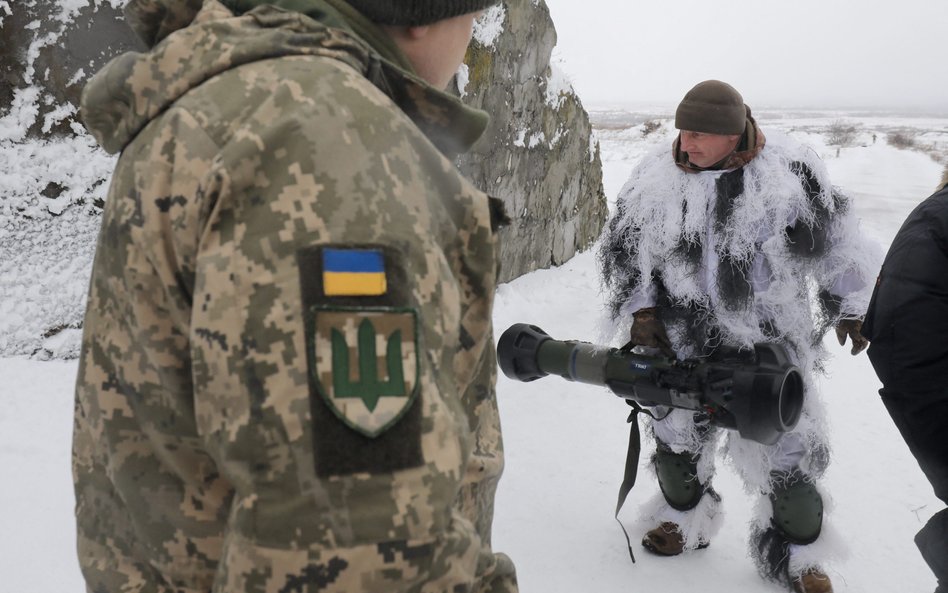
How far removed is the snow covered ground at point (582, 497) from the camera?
2637 millimetres

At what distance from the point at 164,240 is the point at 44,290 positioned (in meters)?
3.76

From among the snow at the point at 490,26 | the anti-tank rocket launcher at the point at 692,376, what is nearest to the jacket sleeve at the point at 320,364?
the anti-tank rocket launcher at the point at 692,376

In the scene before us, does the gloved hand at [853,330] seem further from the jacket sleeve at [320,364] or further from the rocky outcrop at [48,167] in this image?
the rocky outcrop at [48,167]

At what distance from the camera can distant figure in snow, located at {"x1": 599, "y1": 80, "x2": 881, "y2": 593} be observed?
2.36 metres

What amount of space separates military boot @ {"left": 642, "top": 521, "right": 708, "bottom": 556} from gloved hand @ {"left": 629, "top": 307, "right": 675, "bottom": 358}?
2.54ft

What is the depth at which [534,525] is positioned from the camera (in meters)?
3.05

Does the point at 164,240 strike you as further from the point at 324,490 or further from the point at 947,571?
the point at 947,571

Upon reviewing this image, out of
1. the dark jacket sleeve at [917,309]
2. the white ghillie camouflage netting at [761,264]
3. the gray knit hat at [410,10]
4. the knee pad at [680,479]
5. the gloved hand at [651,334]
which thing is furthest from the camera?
the knee pad at [680,479]

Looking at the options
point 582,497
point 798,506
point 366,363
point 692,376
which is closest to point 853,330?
point 798,506

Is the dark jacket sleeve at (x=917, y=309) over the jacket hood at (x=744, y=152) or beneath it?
beneath

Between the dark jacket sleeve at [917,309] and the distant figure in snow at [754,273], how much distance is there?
76 cm

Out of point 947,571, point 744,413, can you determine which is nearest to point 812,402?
point 744,413

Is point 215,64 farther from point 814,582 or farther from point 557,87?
point 557,87

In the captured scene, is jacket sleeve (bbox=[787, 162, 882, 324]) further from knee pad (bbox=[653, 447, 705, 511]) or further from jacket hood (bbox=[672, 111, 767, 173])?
knee pad (bbox=[653, 447, 705, 511])
